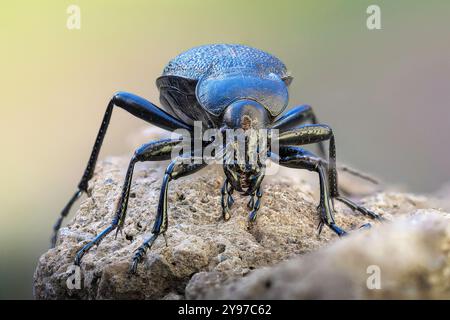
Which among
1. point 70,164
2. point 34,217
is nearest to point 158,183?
point 34,217

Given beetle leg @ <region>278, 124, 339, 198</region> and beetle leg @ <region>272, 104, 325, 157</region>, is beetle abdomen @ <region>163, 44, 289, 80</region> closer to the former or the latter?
beetle leg @ <region>272, 104, 325, 157</region>

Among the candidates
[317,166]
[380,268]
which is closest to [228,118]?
[317,166]

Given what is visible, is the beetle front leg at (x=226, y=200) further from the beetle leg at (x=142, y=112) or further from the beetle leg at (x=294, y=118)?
the beetle leg at (x=294, y=118)

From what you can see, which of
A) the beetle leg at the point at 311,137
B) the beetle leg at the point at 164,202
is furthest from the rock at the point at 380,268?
the beetle leg at the point at 311,137

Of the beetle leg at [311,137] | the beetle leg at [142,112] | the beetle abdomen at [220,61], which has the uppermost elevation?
the beetle abdomen at [220,61]

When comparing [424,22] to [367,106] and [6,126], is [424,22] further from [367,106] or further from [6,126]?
[6,126]

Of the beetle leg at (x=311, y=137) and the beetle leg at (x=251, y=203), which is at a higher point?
the beetle leg at (x=311, y=137)

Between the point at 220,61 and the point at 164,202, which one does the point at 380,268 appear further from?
the point at 220,61
